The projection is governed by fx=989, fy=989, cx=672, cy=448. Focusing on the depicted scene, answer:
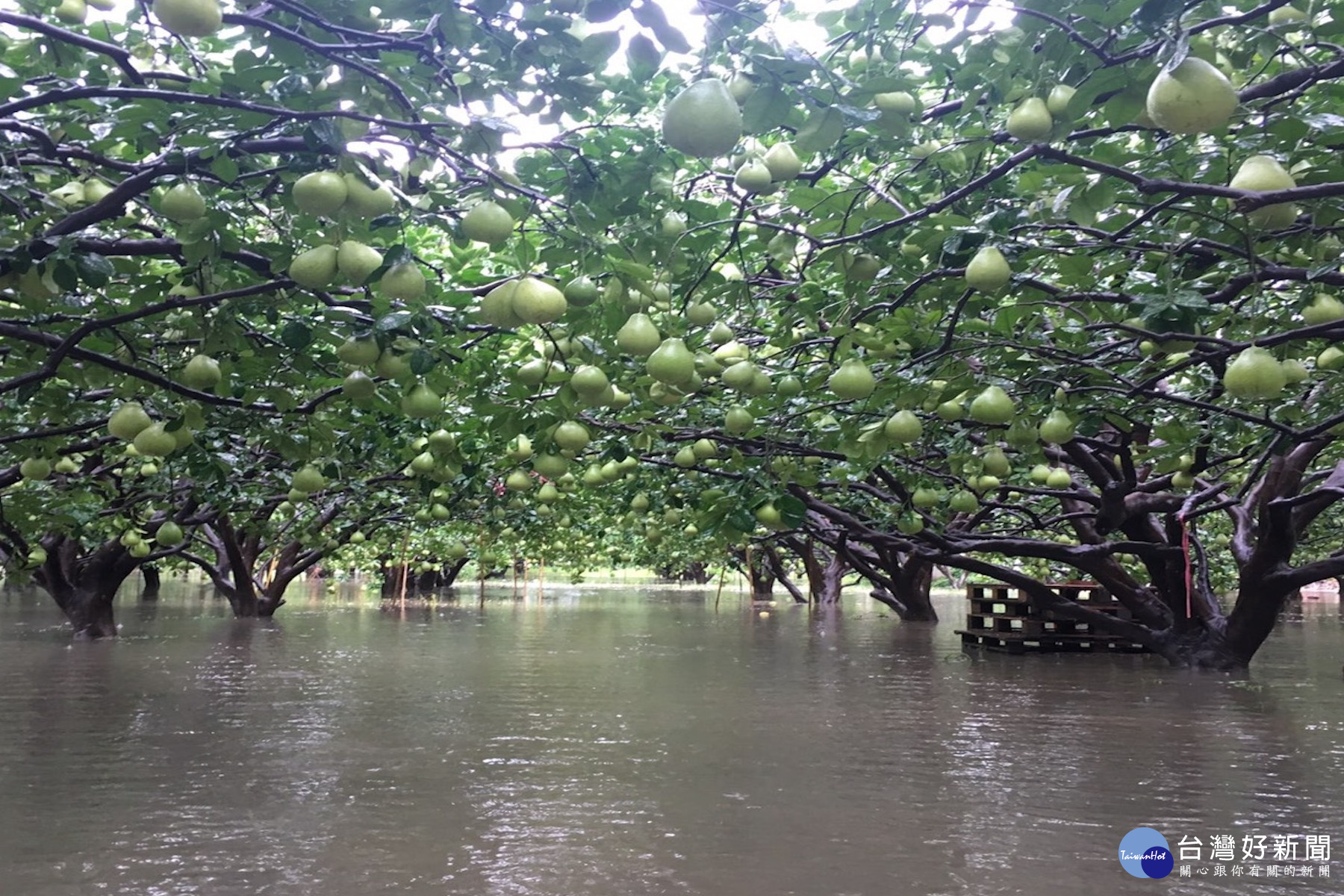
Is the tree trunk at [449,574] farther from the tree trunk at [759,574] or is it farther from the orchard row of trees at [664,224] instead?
the orchard row of trees at [664,224]

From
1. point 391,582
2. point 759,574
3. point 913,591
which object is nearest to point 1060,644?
point 913,591

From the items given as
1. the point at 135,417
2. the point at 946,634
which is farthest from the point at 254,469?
the point at 946,634

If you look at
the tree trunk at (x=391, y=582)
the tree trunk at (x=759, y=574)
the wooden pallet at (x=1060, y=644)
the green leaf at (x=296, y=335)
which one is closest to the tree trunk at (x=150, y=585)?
the tree trunk at (x=391, y=582)

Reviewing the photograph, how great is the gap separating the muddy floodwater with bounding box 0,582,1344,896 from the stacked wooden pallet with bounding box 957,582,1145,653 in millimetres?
1359

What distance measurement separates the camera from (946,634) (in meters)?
17.4

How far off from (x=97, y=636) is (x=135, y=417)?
11846 mm

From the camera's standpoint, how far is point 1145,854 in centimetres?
456

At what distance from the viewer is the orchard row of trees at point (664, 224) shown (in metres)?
2.55

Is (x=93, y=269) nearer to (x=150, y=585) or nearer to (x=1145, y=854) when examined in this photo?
(x=1145, y=854)

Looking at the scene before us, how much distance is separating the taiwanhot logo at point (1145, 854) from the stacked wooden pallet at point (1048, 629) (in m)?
9.20

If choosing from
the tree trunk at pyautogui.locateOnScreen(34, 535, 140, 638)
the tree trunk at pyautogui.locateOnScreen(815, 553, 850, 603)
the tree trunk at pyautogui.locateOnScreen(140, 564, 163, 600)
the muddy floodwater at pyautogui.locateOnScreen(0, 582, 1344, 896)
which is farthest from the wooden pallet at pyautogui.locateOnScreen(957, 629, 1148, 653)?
the tree trunk at pyautogui.locateOnScreen(140, 564, 163, 600)

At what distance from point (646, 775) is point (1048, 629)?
9.79 m

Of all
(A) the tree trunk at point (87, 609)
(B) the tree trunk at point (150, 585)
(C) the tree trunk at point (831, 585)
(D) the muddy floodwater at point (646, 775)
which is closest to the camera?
(D) the muddy floodwater at point (646, 775)

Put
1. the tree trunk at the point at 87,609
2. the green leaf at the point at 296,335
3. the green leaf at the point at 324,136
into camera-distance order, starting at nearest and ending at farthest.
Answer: the green leaf at the point at 324,136 < the green leaf at the point at 296,335 < the tree trunk at the point at 87,609
